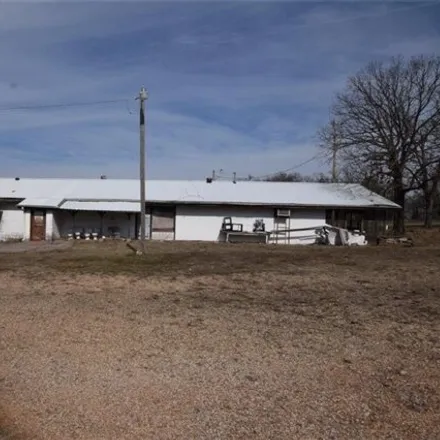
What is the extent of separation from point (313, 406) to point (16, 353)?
3756mm

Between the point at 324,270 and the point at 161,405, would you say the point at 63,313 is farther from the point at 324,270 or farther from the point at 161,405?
the point at 324,270

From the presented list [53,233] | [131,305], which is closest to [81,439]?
[131,305]

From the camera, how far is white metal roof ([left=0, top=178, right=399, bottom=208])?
1308 inches

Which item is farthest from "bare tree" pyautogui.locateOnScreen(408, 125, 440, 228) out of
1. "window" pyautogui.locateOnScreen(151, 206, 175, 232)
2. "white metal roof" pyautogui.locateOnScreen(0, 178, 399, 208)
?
"window" pyautogui.locateOnScreen(151, 206, 175, 232)

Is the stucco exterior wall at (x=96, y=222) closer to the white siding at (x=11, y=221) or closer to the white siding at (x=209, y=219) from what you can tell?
the white siding at (x=11, y=221)

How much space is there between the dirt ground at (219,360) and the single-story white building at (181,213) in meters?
19.8

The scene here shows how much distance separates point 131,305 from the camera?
33.3 feet

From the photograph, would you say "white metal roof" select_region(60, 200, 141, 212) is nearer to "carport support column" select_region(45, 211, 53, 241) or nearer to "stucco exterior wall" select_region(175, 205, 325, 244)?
"carport support column" select_region(45, 211, 53, 241)

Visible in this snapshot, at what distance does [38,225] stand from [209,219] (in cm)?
992

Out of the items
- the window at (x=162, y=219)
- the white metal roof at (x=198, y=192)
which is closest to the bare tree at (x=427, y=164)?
the white metal roof at (x=198, y=192)

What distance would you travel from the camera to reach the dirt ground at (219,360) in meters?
4.70

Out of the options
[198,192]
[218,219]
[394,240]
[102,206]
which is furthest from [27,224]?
[394,240]

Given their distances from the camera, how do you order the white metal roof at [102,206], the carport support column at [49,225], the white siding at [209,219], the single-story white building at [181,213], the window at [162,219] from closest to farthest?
1. the white metal roof at [102,206]
2. the carport support column at [49,225]
3. the single-story white building at [181,213]
4. the white siding at [209,219]
5. the window at [162,219]

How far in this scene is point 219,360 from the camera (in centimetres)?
656
